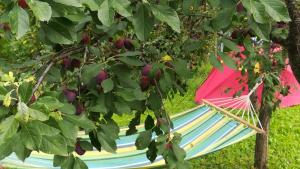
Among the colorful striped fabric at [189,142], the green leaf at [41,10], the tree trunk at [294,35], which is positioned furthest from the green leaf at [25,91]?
the colorful striped fabric at [189,142]

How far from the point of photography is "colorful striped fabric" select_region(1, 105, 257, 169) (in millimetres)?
3062

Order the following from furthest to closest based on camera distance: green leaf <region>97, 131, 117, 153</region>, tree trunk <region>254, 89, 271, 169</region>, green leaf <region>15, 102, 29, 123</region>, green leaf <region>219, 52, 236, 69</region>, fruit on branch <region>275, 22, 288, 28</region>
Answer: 1. tree trunk <region>254, 89, 271, 169</region>
2. fruit on branch <region>275, 22, 288, 28</region>
3. green leaf <region>219, 52, 236, 69</region>
4. green leaf <region>97, 131, 117, 153</region>
5. green leaf <region>15, 102, 29, 123</region>

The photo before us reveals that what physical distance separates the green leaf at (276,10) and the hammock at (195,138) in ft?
6.89

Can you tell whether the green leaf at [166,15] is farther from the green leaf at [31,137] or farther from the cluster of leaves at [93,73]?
the green leaf at [31,137]

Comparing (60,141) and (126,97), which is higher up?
(60,141)

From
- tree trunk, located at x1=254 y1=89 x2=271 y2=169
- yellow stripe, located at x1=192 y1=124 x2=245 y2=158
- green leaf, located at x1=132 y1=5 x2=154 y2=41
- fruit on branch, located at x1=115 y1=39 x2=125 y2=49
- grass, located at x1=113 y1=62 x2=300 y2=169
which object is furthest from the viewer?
grass, located at x1=113 y1=62 x2=300 y2=169

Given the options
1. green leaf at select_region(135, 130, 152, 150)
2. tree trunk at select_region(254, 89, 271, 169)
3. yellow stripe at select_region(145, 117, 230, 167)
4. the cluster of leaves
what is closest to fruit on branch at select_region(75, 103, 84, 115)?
the cluster of leaves

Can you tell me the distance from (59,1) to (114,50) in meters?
0.73

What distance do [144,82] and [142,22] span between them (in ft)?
1.55

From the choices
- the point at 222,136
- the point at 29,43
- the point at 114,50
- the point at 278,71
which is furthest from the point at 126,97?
the point at 29,43

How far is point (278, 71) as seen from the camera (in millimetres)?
2627

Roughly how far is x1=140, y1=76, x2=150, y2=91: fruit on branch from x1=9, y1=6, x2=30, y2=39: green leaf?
70 centimetres

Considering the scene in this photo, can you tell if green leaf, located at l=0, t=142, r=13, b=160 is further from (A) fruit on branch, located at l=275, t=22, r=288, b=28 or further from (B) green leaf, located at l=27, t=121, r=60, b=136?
(A) fruit on branch, located at l=275, t=22, r=288, b=28

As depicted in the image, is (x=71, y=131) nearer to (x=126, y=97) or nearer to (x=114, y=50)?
(x=126, y=97)
